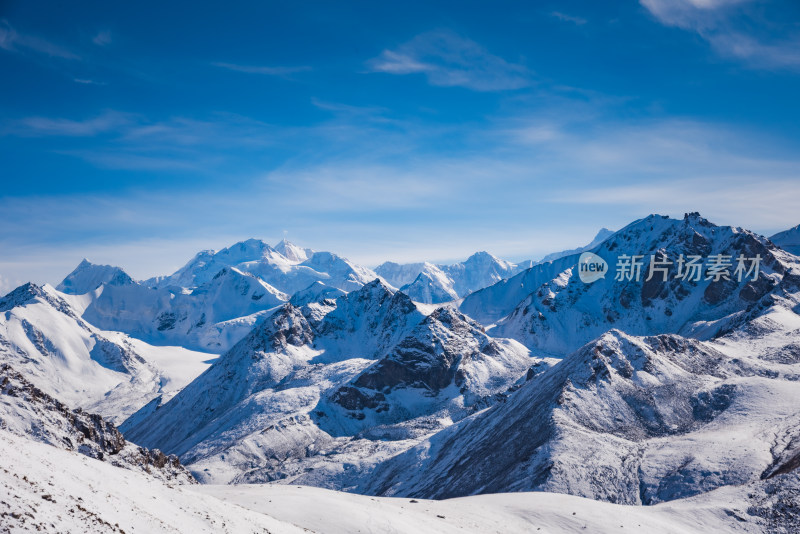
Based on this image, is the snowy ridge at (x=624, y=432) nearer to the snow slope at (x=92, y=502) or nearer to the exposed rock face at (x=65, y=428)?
the exposed rock face at (x=65, y=428)

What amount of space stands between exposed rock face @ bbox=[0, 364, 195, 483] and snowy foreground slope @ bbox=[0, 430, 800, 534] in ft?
36.3

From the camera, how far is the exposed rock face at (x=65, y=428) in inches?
2613

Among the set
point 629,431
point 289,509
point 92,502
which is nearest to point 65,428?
point 289,509

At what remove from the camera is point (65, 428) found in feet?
226

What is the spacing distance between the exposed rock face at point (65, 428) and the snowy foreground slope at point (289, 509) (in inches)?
435

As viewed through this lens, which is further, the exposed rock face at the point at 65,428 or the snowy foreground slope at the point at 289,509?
the exposed rock face at the point at 65,428

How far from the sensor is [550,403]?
13538 cm

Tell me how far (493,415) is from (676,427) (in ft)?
146

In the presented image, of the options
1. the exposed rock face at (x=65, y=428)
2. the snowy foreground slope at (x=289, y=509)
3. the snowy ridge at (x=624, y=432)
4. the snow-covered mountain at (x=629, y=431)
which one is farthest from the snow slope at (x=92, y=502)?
the snow-covered mountain at (x=629, y=431)

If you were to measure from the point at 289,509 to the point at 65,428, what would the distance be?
32619 millimetres

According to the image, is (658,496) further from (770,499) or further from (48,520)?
(48,520)

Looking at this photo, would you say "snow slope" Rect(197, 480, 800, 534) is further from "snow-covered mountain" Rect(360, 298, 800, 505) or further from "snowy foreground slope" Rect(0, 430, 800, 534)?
"snow-covered mountain" Rect(360, 298, 800, 505)

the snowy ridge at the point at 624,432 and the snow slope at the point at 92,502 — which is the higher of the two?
the snow slope at the point at 92,502

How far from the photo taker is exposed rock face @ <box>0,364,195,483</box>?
66375 mm
